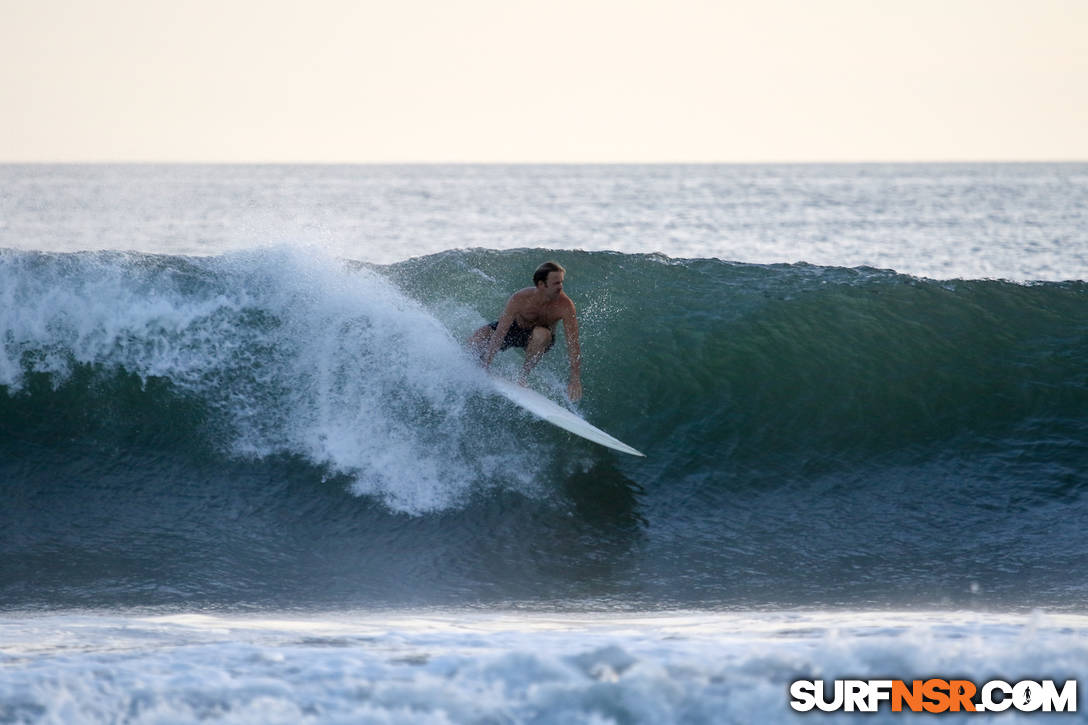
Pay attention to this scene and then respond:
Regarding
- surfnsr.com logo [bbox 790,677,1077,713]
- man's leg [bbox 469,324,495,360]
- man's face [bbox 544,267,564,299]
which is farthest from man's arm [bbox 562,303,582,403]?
surfnsr.com logo [bbox 790,677,1077,713]

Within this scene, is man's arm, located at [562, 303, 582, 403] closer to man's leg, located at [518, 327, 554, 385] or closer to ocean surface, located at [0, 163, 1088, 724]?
man's leg, located at [518, 327, 554, 385]

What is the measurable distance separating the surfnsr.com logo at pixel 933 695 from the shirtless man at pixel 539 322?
3.33 meters

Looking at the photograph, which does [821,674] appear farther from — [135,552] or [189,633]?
[135,552]

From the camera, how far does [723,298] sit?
10.9 metres

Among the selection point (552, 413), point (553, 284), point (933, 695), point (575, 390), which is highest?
point (553, 284)

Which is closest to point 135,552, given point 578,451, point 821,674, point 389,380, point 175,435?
point 175,435

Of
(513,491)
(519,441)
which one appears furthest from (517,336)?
(513,491)

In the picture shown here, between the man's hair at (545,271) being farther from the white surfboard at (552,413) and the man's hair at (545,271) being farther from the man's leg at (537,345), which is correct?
the white surfboard at (552,413)

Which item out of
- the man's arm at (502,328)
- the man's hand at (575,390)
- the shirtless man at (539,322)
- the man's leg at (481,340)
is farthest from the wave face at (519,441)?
the man's hand at (575,390)

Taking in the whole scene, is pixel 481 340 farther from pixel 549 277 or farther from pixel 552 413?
pixel 549 277

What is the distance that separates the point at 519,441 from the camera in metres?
8.11

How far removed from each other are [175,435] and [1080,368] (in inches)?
315

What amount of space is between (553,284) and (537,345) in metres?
0.63

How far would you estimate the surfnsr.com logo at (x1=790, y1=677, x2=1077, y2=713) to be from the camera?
14.1 feet
